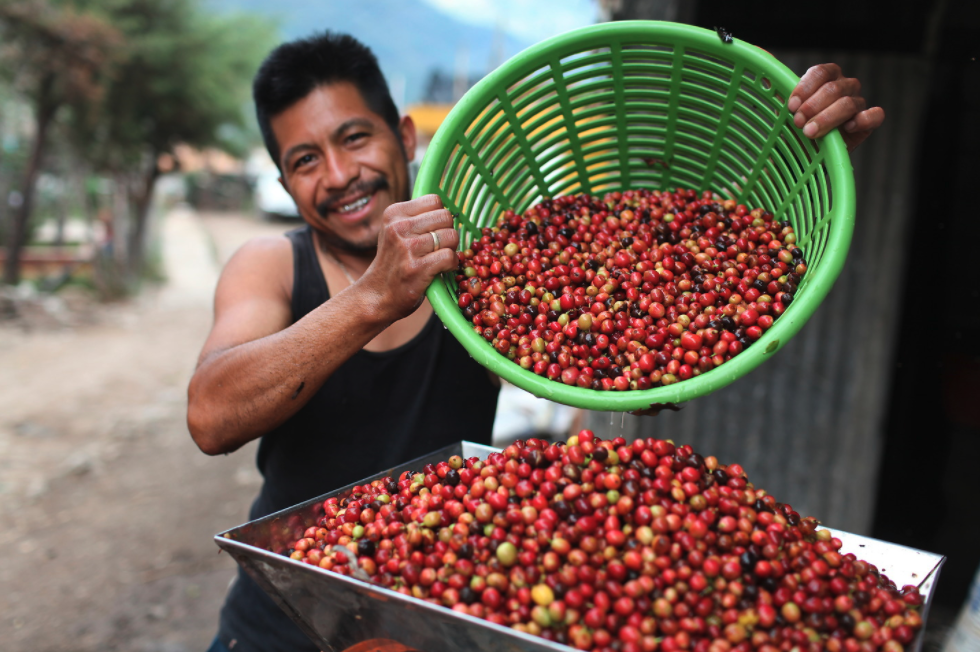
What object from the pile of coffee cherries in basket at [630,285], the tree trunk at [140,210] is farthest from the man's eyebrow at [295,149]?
the tree trunk at [140,210]

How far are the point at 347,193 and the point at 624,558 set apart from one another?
1334 mm

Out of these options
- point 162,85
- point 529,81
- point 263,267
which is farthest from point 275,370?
point 162,85

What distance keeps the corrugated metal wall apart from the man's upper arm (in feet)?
7.06

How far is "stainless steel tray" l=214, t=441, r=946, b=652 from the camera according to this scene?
40.4 inches

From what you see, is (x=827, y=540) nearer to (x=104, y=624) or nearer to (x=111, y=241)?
(x=104, y=624)

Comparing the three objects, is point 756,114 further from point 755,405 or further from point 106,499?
point 106,499

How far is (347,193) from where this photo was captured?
6.42 feet

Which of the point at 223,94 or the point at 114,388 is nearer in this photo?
the point at 114,388

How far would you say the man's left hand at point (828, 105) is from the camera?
1441 millimetres

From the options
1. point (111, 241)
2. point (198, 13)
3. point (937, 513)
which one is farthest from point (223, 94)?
point (937, 513)

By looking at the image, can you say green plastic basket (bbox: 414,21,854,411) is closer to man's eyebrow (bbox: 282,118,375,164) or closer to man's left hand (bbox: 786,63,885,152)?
man's left hand (bbox: 786,63,885,152)

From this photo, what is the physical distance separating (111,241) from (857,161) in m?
13.8

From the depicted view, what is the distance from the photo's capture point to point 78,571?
13.9 feet

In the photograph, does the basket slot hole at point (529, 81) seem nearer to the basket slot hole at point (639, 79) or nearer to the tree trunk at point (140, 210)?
the basket slot hole at point (639, 79)
